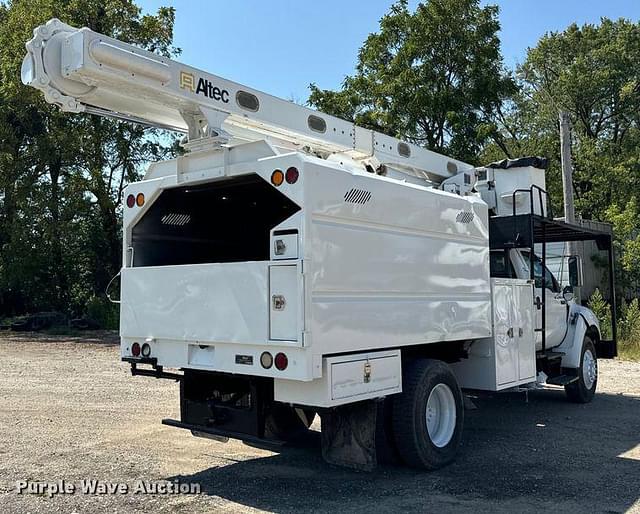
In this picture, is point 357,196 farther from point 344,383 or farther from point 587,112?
point 587,112

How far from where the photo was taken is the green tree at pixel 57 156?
23.6m

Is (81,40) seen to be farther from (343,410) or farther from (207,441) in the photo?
(207,441)

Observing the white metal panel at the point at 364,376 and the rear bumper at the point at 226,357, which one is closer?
the rear bumper at the point at 226,357

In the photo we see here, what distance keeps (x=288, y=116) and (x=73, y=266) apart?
21.8 meters

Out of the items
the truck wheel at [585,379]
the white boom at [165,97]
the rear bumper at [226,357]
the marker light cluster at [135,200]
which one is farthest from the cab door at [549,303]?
the marker light cluster at [135,200]

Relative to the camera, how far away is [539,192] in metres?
9.06

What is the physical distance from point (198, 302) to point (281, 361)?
1067 mm

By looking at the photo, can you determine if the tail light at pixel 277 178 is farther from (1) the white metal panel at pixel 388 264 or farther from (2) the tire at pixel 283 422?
(2) the tire at pixel 283 422

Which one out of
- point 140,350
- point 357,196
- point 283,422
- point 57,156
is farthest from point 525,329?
point 57,156

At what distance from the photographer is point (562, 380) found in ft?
30.4

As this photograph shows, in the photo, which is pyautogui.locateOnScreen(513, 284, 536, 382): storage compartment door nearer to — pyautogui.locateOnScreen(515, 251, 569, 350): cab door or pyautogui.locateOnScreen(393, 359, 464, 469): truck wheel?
pyautogui.locateOnScreen(515, 251, 569, 350): cab door

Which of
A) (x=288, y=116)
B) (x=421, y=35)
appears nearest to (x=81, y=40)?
(x=288, y=116)

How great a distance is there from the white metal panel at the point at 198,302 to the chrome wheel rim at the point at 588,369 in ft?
21.4

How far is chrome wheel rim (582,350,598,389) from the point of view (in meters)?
10.0
